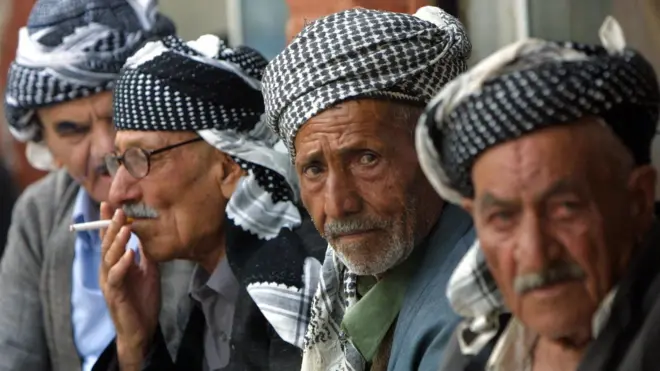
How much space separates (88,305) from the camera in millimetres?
4367

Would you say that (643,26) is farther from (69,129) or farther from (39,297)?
(39,297)

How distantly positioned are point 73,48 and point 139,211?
91 centimetres

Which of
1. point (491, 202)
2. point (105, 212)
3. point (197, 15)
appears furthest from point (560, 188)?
point (197, 15)

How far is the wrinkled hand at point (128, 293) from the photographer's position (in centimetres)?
389

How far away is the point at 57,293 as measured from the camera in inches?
172

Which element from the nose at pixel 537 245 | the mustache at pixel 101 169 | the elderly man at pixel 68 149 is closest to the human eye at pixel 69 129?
the elderly man at pixel 68 149

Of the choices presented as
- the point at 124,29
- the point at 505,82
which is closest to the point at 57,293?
the point at 124,29

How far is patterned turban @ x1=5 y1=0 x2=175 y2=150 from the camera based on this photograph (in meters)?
4.32

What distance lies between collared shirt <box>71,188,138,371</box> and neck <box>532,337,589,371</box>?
2.36m

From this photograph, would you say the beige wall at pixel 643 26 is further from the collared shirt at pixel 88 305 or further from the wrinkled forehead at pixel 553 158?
the collared shirt at pixel 88 305

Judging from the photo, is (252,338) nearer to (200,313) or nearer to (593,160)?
(200,313)

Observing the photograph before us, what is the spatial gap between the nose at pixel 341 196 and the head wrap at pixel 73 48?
1693 millimetres

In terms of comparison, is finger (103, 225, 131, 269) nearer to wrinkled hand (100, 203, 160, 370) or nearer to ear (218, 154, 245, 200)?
wrinkled hand (100, 203, 160, 370)

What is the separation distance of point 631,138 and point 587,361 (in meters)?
0.40
